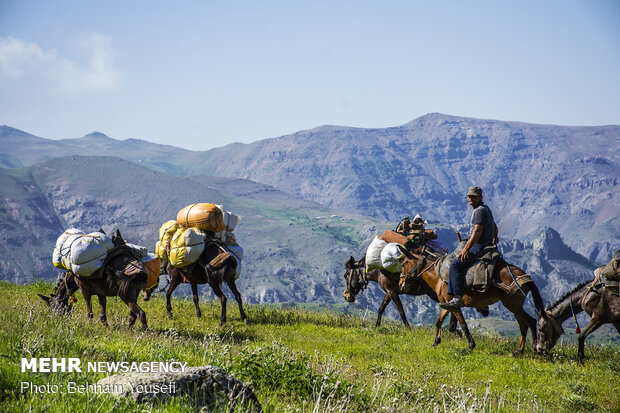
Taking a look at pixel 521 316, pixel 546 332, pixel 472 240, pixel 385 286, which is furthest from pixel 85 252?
pixel 546 332

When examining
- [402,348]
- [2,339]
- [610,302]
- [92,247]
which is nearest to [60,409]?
[2,339]

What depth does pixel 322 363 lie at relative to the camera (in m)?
10.4

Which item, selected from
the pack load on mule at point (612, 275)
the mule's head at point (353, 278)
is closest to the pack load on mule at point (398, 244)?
the mule's head at point (353, 278)

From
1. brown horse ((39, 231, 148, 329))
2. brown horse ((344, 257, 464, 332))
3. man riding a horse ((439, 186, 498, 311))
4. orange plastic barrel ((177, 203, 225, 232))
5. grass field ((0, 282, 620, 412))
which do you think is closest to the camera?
grass field ((0, 282, 620, 412))

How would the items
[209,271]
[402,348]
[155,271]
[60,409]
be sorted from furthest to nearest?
[209,271]
[155,271]
[402,348]
[60,409]

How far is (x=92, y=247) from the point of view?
534 inches

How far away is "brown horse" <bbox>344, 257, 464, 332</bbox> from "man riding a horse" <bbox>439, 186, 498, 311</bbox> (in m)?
2.91

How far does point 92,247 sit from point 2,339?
5713 mm

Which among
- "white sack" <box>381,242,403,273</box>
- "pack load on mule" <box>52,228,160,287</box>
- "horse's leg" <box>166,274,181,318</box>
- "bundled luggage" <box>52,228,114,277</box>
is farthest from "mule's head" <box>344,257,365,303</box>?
"bundled luggage" <box>52,228,114,277</box>

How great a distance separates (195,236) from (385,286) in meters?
6.58

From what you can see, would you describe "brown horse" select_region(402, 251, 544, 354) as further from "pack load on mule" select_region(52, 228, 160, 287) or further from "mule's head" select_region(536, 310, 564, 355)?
"pack load on mule" select_region(52, 228, 160, 287)

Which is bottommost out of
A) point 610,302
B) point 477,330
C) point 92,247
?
point 477,330

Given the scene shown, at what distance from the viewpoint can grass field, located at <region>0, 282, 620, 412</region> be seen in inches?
265

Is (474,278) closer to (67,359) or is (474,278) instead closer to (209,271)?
(209,271)
